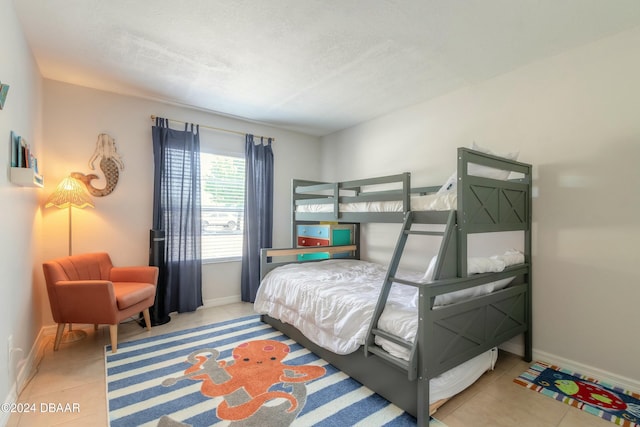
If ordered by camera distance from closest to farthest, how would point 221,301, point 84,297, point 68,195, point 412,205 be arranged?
point 412,205 < point 84,297 < point 68,195 < point 221,301

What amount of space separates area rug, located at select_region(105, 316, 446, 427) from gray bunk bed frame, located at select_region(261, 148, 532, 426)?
0.52 ft

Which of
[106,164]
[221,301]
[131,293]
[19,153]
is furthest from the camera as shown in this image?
[221,301]

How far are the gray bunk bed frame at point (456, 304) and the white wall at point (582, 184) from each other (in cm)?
17

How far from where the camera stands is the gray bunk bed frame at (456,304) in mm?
1705

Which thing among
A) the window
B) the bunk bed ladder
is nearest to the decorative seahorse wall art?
the window

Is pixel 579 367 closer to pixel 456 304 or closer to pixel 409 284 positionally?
pixel 456 304

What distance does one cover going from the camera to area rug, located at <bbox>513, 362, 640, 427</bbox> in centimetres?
183

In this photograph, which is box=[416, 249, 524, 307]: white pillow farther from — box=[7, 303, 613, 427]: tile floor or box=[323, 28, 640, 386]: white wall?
box=[7, 303, 613, 427]: tile floor

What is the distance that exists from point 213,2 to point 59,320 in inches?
112

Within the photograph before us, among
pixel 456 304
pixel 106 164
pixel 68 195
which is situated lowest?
pixel 456 304

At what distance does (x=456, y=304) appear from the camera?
73.8 inches

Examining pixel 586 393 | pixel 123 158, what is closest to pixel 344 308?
pixel 586 393

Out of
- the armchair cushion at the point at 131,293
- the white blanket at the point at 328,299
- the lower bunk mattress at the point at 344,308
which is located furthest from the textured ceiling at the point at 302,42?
the armchair cushion at the point at 131,293

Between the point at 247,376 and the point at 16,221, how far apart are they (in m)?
1.97
